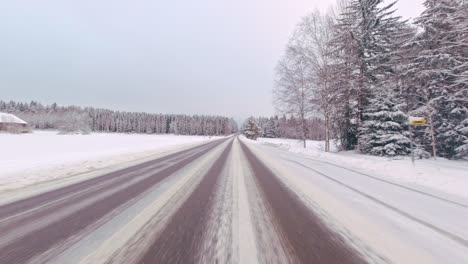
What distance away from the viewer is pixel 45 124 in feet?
368

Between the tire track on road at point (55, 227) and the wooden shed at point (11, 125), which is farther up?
the wooden shed at point (11, 125)

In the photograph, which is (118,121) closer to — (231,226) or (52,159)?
(52,159)

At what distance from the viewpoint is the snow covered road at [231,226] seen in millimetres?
2430

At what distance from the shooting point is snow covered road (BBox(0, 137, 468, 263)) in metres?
2.43

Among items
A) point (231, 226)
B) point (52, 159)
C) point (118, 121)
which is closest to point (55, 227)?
point (231, 226)

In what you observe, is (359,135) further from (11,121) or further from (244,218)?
(11,121)

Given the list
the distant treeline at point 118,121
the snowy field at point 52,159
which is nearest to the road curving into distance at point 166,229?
the snowy field at point 52,159

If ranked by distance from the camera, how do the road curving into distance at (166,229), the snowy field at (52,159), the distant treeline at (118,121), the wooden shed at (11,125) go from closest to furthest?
the road curving into distance at (166,229) → the snowy field at (52,159) → the wooden shed at (11,125) → the distant treeline at (118,121)

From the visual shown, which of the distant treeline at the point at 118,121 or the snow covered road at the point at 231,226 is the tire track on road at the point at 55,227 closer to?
the snow covered road at the point at 231,226

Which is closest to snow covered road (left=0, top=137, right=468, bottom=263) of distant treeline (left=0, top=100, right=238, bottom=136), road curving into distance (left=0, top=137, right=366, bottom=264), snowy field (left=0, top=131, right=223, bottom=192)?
road curving into distance (left=0, top=137, right=366, bottom=264)

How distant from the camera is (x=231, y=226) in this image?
3232 mm

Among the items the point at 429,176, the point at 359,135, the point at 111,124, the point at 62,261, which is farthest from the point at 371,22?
the point at 111,124

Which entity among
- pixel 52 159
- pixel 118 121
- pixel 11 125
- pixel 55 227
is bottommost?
pixel 52 159

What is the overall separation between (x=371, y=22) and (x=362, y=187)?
1721 cm
